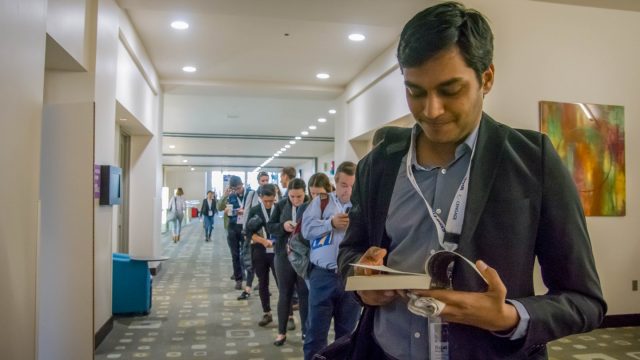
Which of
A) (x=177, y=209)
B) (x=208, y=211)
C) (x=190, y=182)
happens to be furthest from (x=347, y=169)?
(x=190, y=182)

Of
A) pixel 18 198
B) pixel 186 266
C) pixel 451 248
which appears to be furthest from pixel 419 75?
pixel 186 266

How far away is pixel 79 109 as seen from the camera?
3.27 metres

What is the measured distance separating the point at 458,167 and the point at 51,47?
10.7 feet

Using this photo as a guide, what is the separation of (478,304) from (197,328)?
4489mm

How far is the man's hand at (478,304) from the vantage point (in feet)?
2.64

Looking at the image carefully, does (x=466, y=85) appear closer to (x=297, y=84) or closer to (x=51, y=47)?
(x=51, y=47)

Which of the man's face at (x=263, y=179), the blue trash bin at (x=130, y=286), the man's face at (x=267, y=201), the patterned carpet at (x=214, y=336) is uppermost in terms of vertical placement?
the man's face at (x=263, y=179)

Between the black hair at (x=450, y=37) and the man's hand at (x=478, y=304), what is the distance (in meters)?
0.40

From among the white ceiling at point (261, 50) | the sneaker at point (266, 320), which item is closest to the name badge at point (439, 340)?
the white ceiling at point (261, 50)

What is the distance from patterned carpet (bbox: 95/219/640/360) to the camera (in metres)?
4.04

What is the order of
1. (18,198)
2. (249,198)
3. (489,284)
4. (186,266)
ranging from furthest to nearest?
(186,266), (249,198), (18,198), (489,284)

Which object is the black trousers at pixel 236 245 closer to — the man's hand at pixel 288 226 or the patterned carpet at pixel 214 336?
the patterned carpet at pixel 214 336

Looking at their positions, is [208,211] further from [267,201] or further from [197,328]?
[197,328]

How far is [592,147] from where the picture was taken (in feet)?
15.8
